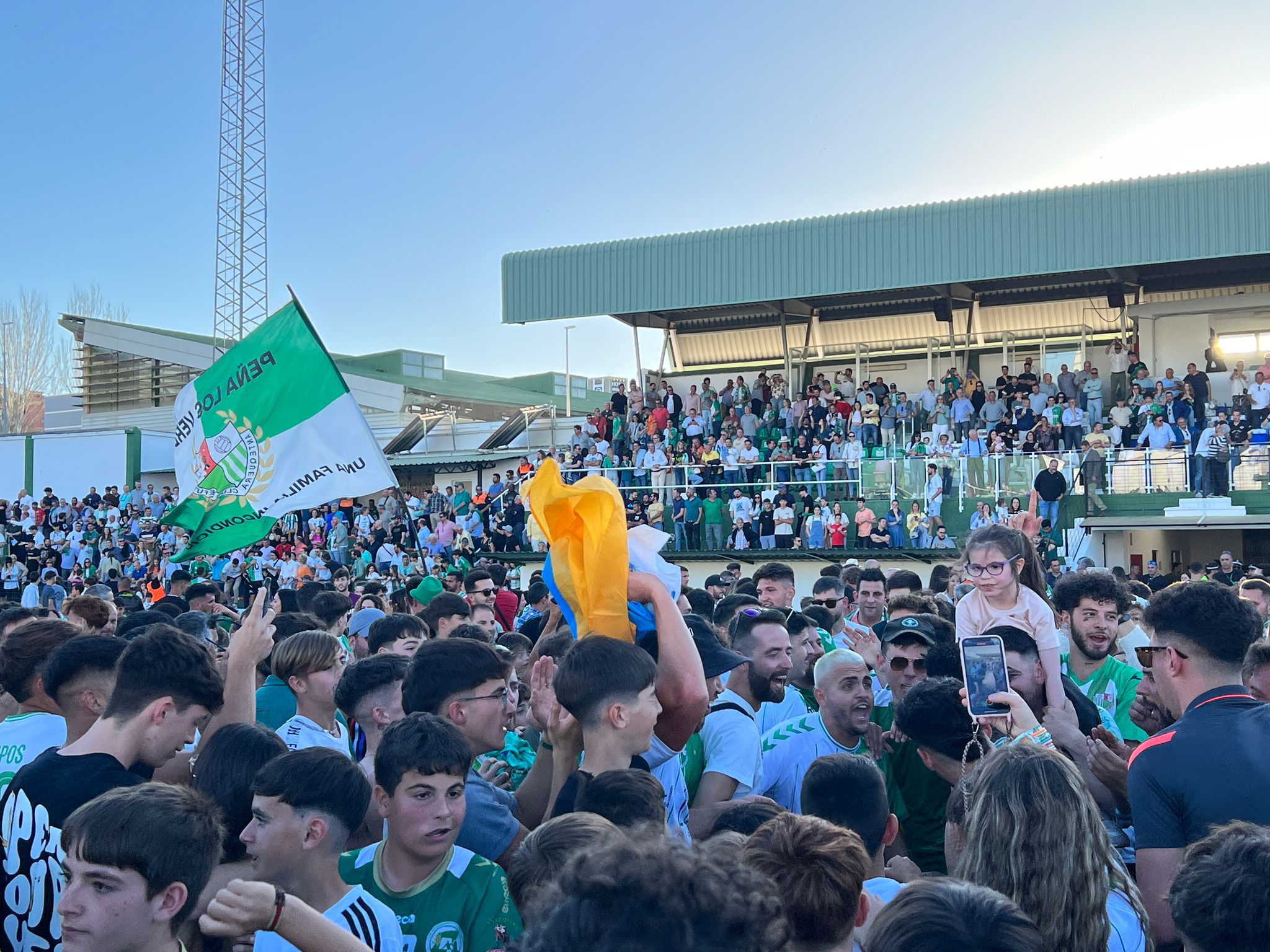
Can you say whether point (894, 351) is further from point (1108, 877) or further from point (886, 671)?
point (1108, 877)

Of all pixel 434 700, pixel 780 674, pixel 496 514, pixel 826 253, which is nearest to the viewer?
pixel 434 700

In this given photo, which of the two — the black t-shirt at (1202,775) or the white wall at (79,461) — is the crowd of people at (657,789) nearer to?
the black t-shirt at (1202,775)

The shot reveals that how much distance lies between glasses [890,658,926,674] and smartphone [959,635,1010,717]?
155 centimetres

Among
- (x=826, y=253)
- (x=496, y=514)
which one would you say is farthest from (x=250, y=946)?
(x=826, y=253)

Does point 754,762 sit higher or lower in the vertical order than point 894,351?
lower

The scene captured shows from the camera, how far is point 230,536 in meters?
8.88

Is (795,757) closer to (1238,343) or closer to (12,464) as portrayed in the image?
(1238,343)

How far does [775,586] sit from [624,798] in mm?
5724

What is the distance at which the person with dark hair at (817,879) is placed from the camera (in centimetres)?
247

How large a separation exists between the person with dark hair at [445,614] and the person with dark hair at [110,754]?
3607 millimetres

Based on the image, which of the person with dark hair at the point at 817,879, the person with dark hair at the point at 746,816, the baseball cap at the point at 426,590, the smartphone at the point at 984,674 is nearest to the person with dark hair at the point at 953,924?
the person with dark hair at the point at 817,879

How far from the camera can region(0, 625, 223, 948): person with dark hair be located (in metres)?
3.23

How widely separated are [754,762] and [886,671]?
1377 millimetres

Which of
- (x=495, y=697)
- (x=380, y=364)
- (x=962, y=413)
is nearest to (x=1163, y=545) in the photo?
(x=962, y=413)
